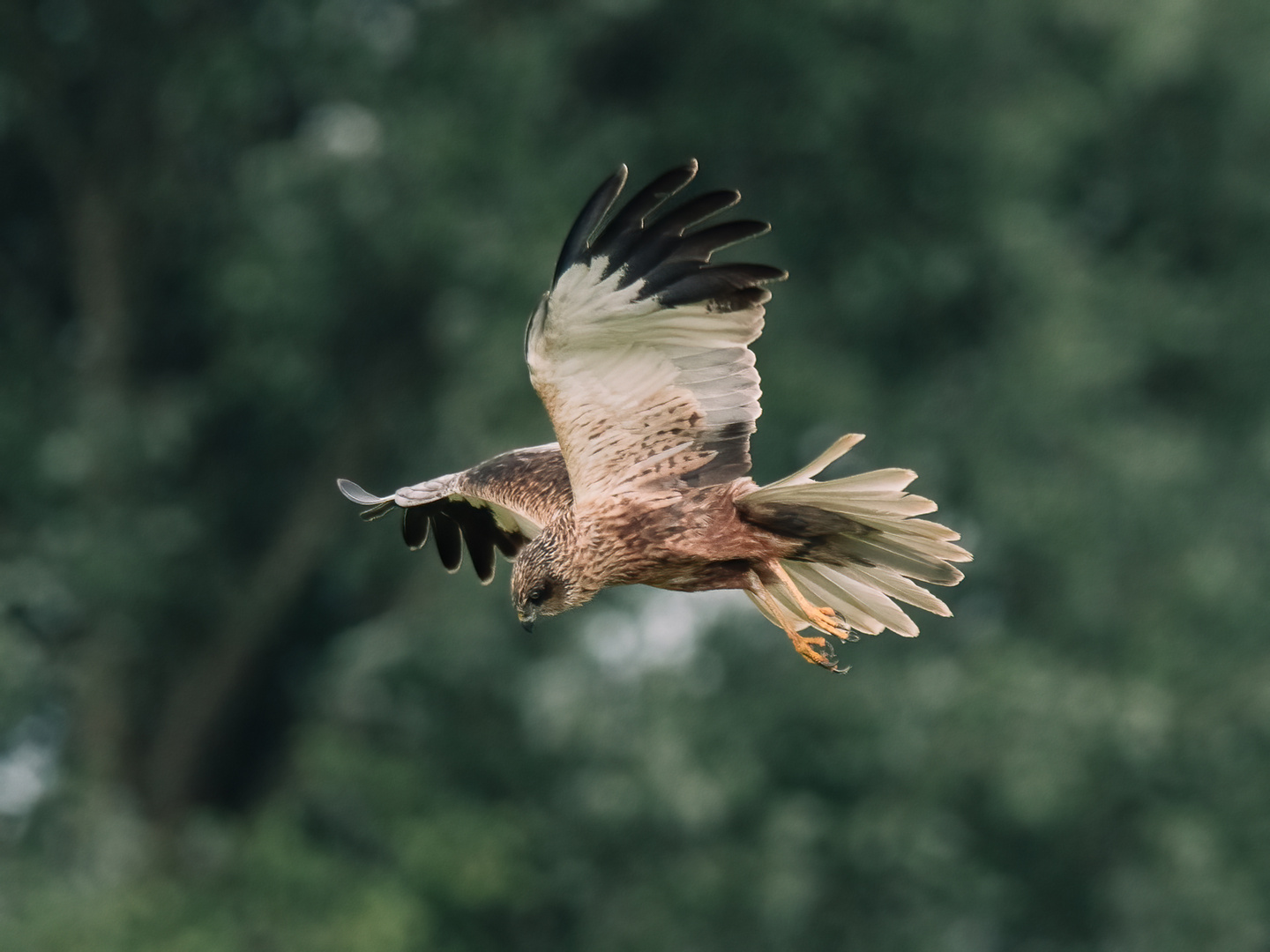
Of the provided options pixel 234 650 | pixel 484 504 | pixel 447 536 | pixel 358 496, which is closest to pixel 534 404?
pixel 234 650

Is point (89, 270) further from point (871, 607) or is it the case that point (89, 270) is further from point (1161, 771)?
point (871, 607)

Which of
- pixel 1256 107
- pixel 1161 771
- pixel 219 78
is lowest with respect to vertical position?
pixel 1161 771

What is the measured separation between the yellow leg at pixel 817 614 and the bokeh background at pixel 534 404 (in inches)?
284

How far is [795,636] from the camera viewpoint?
5.52 m

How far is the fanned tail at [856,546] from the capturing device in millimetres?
5320

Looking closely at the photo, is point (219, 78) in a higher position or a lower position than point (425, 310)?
higher

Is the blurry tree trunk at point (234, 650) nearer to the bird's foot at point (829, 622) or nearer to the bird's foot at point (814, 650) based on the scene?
the bird's foot at point (829, 622)

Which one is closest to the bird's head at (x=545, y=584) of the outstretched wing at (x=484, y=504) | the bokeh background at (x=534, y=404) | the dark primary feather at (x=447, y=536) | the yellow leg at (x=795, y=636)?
the outstretched wing at (x=484, y=504)

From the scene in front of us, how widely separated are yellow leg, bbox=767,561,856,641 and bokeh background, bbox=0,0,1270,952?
721cm

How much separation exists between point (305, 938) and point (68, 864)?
69.3 inches

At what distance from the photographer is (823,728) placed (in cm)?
1394

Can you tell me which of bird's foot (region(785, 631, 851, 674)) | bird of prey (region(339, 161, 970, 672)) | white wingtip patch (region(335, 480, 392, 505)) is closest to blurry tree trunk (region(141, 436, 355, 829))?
white wingtip patch (region(335, 480, 392, 505))

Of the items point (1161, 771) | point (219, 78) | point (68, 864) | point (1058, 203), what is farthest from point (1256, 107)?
point (68, 864)

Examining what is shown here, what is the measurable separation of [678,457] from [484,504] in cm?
129
